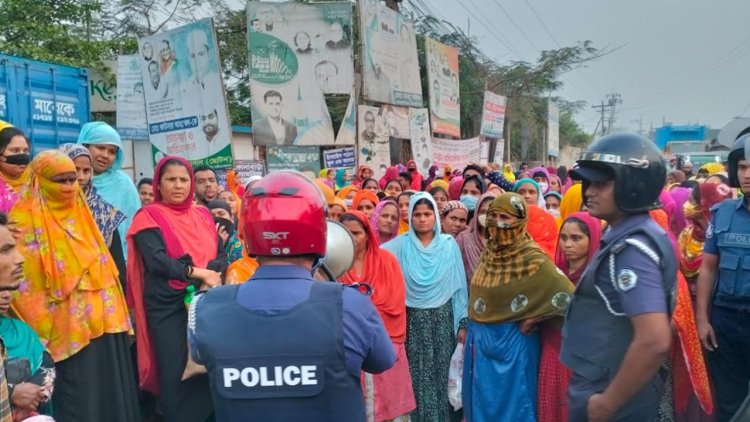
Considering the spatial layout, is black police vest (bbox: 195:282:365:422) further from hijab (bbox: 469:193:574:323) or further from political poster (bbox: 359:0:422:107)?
political poster (bbox: 359:0:422:107)

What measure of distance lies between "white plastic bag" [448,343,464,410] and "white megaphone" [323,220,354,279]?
6.16 feet

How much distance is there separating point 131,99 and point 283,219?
1036cm

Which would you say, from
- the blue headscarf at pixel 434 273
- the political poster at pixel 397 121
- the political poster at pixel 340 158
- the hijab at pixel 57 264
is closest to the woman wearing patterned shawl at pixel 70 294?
the hijab at pixel 57 264

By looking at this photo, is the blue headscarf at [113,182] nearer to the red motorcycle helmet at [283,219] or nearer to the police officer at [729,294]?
the red motorcycle helmet at [283,219]

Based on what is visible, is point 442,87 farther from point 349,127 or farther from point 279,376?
point 279,376

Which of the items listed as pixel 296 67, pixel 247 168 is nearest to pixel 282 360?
pixel 247 168

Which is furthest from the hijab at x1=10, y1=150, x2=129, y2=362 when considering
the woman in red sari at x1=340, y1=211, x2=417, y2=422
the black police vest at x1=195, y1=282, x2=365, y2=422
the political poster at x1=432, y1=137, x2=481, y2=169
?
the political poster at x1=432, y1=137, x2=481, y2=169

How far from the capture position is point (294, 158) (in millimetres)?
10242

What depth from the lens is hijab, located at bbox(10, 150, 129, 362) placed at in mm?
2953

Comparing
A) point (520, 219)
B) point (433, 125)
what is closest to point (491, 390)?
point (520, 219)

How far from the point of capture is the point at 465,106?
840 inches

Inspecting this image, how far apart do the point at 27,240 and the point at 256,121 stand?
7.01 metres

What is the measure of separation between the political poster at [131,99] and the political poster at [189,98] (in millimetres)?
1250

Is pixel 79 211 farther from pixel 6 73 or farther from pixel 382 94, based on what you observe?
pixel 382 94
